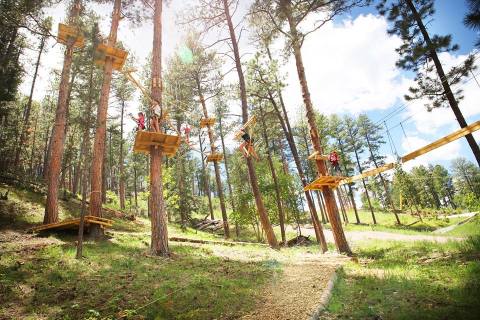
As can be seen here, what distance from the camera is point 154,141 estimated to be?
988 cm

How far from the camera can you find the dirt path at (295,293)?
197 inches

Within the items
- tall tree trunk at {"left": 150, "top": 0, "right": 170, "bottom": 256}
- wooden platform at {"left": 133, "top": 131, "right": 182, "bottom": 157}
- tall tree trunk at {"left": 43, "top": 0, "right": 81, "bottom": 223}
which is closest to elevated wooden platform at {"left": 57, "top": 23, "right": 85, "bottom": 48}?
tall tree trunk at {"left": 43, "top": 0, "right": 81, "bottom": 223}

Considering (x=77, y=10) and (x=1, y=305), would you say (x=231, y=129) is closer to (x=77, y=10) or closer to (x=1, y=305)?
(x=77, y=10)

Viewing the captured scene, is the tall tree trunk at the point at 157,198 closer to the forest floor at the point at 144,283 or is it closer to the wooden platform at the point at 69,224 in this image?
the forest floor at the point at 144,283

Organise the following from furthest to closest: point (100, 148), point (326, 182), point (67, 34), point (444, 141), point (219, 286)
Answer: point (67, 34)
point (100, 148)
point (326, 182)
point (444, 141)
point (219, 286)

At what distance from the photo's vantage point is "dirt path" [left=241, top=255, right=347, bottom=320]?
5.01m

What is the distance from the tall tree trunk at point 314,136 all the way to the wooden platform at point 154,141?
586 cm

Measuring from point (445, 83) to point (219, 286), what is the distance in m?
13.4

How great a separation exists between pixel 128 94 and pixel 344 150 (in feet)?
95.8

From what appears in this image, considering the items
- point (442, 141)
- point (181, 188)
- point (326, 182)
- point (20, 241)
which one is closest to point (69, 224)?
point (20, 241)

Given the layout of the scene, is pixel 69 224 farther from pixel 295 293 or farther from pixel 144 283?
pixel 295 293

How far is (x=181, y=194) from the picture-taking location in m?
25.9

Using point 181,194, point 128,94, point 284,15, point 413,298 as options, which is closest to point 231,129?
point 181,194

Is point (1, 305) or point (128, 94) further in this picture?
point (128, 94)
